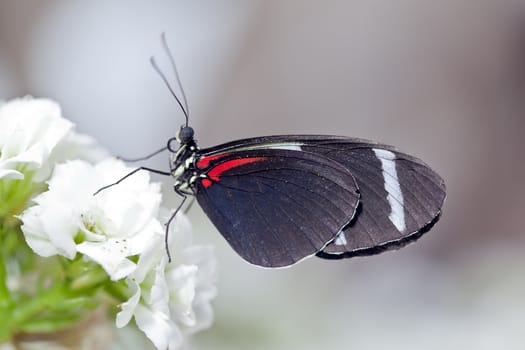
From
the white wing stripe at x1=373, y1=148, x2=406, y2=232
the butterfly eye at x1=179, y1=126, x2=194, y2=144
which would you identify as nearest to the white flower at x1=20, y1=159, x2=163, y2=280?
the butterfly eye at x1=179, y1=126, x2=194, y2=144

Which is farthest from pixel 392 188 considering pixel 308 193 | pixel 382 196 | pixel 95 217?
pixel 95 217

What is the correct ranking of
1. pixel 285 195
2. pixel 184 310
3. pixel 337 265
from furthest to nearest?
pixel 337 265 < pixel 285 195 < pixel 184 310

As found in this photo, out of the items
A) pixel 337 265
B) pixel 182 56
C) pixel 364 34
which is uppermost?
pixel 364 34

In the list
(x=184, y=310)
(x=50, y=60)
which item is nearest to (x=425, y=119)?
(x=50, y=60)

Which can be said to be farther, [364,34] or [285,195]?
[364,34]

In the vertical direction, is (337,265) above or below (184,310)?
below

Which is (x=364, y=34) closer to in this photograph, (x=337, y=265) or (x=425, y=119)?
(x=425, y=119)

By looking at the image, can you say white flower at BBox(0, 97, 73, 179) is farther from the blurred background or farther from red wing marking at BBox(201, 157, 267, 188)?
the blurred background

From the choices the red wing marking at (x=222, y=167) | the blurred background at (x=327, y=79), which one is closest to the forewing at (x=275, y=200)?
the red wing marking at (x=222, y=167)
